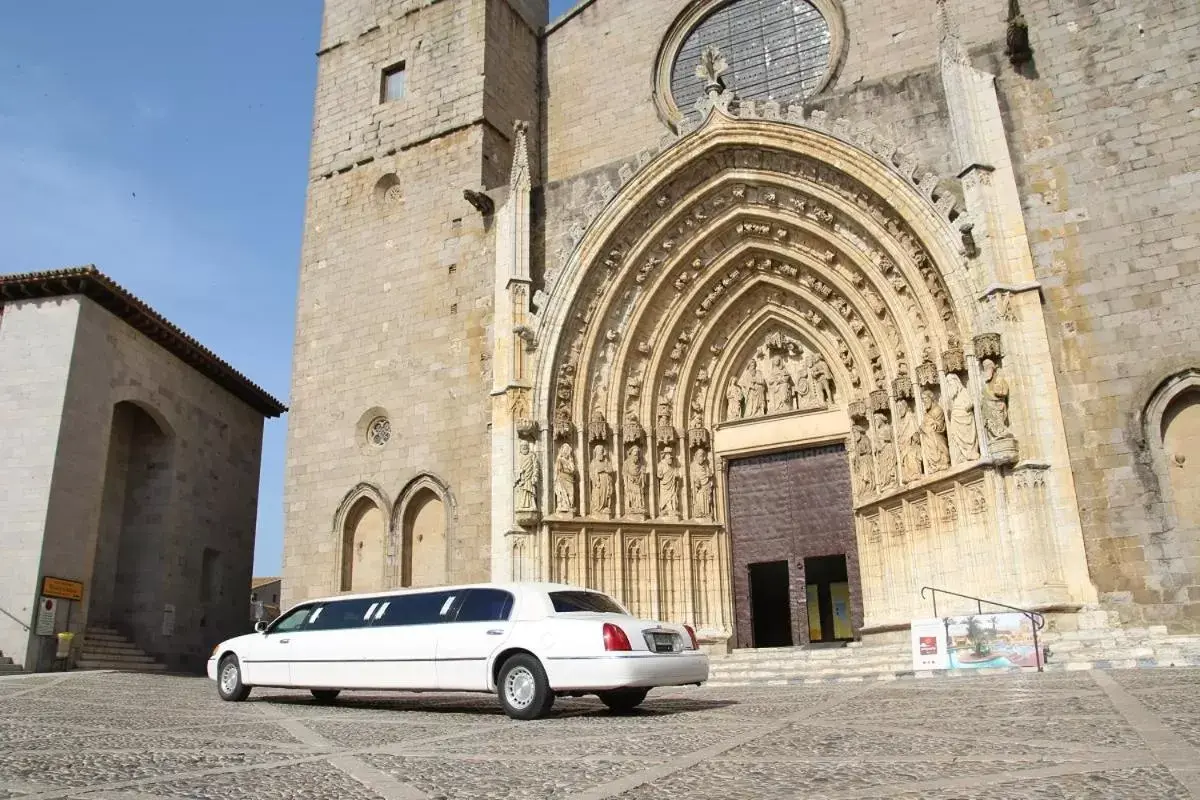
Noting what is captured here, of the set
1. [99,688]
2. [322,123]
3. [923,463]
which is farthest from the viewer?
[322,123]

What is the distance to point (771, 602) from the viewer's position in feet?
57.3

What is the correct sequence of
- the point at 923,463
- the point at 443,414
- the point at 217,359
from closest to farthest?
the point at 923,463 → the point at 443,414 → the point at 217,359

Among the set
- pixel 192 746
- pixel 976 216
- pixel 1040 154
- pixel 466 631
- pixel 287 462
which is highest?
pixel 1040 154

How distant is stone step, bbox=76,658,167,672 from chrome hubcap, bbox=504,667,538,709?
13314 millimetres

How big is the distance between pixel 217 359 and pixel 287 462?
616 centimetres

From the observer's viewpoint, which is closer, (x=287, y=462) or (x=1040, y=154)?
(x=1040, y=154)

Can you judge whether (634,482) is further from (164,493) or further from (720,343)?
(164,493)

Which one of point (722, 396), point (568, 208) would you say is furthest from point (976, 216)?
point (568, 208)

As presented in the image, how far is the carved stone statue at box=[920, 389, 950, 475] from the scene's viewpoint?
12.2 m

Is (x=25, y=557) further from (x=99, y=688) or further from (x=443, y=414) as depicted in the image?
(x=443, y=414)

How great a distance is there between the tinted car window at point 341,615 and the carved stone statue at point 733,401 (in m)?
8.44

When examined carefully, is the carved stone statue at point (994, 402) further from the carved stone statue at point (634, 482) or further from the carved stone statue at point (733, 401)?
the carved stone statue at point (634, 482)

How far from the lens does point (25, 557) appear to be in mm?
15922

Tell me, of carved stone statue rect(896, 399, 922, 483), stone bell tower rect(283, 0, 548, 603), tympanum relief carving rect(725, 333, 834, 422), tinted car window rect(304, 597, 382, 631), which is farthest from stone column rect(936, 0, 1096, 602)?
stone bell tower rect(283, 0, 548, 603)
